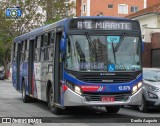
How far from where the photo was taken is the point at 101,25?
13859 millimetres

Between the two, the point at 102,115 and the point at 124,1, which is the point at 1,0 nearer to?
the point at 124,1

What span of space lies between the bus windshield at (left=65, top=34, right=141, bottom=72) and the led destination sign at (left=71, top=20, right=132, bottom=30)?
0.30 metres

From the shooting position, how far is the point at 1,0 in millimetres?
54688

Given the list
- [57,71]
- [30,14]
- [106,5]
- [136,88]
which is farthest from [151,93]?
[106,5]

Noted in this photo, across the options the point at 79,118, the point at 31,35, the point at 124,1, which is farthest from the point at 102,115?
the point at 124,1

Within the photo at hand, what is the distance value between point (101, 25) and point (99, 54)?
957mm

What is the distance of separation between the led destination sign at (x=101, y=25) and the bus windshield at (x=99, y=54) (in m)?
0.30

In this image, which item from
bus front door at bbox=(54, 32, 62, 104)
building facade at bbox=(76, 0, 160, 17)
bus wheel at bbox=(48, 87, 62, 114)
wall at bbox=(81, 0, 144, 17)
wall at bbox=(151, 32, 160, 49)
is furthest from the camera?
Answer: wall at bbox=(81, 0, 144, 17)

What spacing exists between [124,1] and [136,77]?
197ft

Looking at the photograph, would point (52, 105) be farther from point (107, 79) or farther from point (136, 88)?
point (136, 88)

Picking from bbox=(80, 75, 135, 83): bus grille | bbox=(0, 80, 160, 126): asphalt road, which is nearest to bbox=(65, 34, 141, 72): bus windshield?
bbox=(80, 75, 135, 83): bus grille

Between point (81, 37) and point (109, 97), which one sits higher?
point (81, 37)

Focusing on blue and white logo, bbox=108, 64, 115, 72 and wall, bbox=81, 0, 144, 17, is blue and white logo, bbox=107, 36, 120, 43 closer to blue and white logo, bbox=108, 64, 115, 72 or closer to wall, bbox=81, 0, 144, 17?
blue and white logo, bbox=108, 64, 115, 72

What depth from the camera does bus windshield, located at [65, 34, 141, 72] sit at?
13.4 meters
